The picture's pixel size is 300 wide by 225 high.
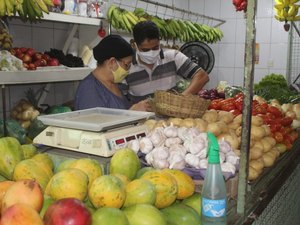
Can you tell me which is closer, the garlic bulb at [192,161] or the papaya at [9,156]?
the papaya at [9,156]

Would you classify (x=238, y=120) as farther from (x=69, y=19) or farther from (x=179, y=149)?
(x=69, y=19)

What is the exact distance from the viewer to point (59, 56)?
11.7 ft

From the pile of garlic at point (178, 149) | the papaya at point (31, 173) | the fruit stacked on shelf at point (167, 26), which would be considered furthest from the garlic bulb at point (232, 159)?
the fruit stacked on shelf at point (167, 26)

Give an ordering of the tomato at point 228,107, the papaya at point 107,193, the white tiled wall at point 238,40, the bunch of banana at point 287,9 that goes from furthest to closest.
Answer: the white tiled wall at point 238,40, the bunch of banana at point 287,9, the tomato at point 228,107, the papaya at point 107,193

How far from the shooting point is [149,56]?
3211 mm

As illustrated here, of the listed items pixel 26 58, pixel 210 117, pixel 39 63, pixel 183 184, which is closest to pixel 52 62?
pixel 39 63

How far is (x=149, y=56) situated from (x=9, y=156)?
6.79 ft

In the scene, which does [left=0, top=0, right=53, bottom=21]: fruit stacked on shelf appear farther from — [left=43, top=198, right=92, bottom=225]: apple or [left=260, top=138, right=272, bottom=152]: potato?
[left=43, top=198, right=92, bottom=225]: apple

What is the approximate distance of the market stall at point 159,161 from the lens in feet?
3.41

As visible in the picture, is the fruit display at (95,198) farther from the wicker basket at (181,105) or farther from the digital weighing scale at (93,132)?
the wicker basket at (181,105)

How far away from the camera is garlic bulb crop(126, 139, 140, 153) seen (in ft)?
5.07

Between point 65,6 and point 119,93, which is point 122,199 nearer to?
point 119,93

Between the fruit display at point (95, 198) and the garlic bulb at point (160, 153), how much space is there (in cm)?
13

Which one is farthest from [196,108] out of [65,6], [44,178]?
[65,6]
